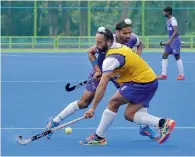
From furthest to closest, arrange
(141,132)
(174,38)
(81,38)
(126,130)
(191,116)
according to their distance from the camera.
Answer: (81,38)
(174,38)
(191,116)
(126,130)
(141,132)

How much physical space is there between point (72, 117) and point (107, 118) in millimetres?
2606

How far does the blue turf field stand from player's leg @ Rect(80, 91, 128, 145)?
0.14 m

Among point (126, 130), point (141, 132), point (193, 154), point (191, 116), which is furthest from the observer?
point (191, 116)

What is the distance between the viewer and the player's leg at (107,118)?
25.1ft

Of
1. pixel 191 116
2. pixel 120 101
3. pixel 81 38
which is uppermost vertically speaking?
pixel 120 101

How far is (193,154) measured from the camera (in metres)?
7.19

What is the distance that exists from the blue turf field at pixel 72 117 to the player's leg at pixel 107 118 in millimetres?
137

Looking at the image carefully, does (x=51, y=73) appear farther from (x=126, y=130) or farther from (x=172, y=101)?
(x=126, y=130)

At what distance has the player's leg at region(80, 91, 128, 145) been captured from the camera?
7.65 meters

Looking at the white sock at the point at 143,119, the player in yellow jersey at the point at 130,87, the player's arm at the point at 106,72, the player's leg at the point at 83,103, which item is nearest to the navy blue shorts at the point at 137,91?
the player in yellow jersey at the point at 130,87

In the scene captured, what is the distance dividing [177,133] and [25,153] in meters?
2.34

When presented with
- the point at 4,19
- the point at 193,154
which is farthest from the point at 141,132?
the point at 4,19

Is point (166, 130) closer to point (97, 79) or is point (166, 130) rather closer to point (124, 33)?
point (97, 79)

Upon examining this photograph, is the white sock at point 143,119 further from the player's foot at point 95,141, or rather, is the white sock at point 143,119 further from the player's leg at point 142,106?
the player's foot at point 95,141
